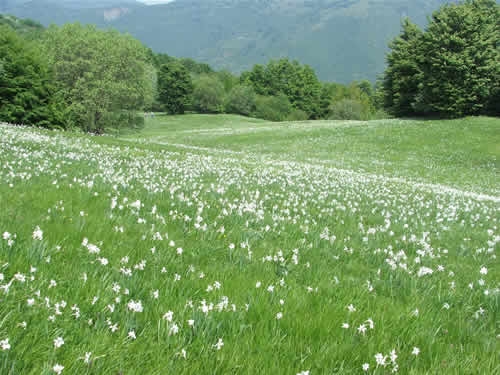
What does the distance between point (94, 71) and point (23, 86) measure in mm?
11667

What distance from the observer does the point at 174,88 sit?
363 ft

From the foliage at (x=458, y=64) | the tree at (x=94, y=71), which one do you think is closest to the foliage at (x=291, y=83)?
the foliage at (x=458, y=64)

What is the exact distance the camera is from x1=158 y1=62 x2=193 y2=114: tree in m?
111

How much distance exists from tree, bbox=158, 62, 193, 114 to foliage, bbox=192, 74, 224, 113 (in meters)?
2.96

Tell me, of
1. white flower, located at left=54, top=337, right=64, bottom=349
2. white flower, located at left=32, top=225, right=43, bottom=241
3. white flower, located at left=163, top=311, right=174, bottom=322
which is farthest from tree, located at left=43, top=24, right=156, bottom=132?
white flower, located at left=54, top=337, right=64, bottom=349

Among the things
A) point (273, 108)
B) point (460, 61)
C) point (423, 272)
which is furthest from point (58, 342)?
point (273, 108)

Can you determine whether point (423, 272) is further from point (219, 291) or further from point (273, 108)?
point (273, 108)

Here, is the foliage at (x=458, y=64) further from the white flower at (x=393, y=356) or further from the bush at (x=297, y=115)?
the bush at (x=297, y=115)

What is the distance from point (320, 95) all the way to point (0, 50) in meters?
105

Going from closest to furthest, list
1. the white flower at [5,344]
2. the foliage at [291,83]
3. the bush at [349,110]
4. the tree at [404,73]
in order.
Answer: the white flower at [5,344], the tree at [404,73], the bush at [349,110], the foliage at [291,83]

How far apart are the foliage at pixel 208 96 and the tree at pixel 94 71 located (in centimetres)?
6244

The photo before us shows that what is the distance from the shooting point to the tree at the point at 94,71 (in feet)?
139

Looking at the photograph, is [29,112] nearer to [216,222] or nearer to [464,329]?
[216,222]

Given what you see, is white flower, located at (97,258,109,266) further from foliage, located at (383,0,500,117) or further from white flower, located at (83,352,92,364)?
foliage, located at (383,0,500,117)
